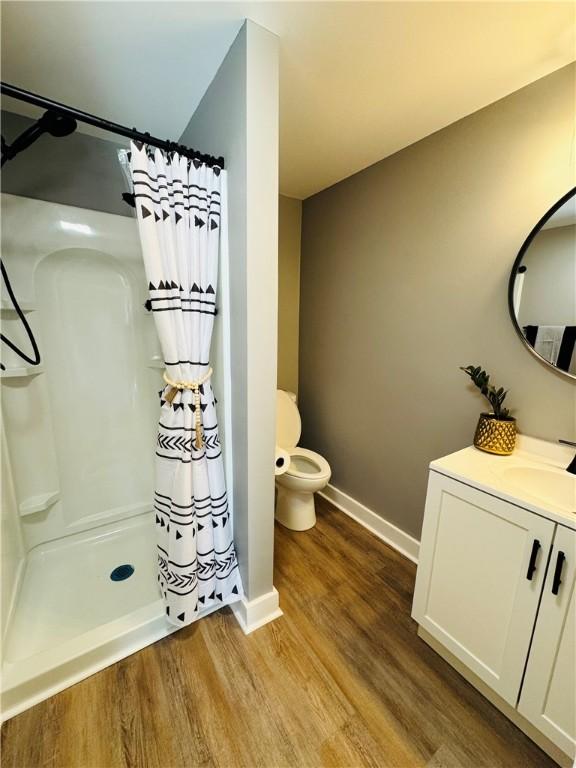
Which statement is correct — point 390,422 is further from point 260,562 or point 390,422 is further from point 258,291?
point 258,291

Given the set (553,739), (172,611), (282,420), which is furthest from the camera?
(282,420)

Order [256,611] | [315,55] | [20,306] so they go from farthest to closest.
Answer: [20,306]
[256,611]
[315,55]

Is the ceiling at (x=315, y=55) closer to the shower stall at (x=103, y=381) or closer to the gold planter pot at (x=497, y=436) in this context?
the shower stall at (x=103, y=381)

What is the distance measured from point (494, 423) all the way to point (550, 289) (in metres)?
0.58

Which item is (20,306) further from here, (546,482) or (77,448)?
(546,482)

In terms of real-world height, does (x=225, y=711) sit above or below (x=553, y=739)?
below

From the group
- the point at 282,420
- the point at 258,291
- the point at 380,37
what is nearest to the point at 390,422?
the point at 282,420

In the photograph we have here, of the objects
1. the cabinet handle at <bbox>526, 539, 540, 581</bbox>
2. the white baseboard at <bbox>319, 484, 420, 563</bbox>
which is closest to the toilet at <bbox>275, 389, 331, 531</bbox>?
the white baseboard at <bbox>319, 484, 420, 563</bbox>

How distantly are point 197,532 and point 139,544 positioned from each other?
0.81 m

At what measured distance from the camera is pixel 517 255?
1271 mm

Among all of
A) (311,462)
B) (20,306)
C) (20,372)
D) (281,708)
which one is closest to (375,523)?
(311,462)

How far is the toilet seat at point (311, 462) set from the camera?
6.05 feet

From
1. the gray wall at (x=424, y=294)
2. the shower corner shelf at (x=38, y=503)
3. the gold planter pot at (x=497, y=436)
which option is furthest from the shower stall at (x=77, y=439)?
the gold planter pot at (x=497, y=436)

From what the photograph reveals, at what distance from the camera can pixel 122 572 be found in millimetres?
1610
